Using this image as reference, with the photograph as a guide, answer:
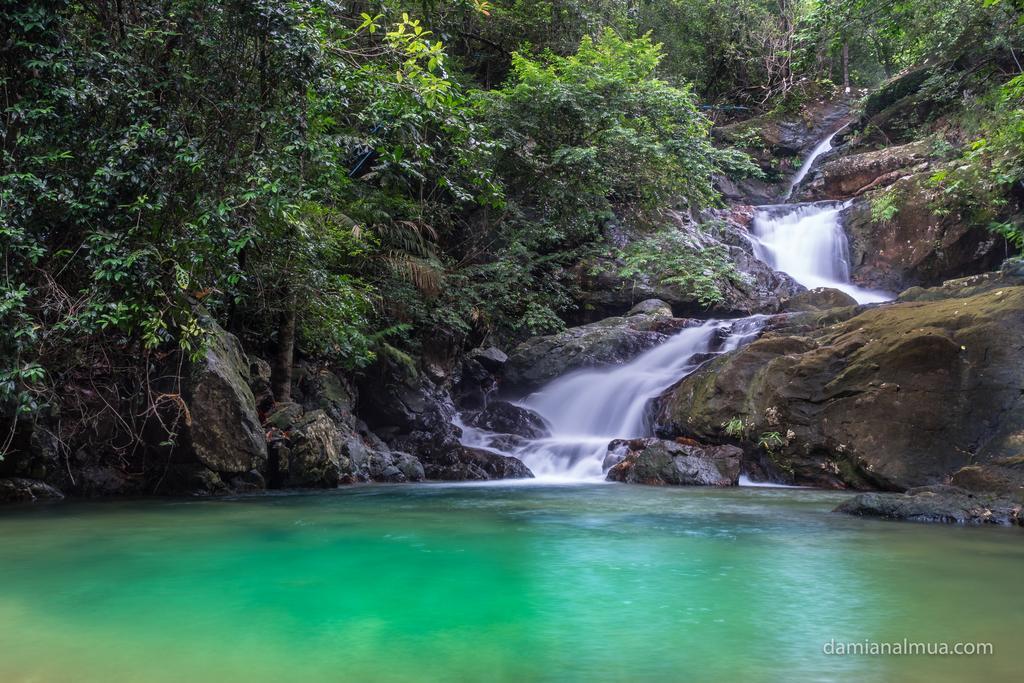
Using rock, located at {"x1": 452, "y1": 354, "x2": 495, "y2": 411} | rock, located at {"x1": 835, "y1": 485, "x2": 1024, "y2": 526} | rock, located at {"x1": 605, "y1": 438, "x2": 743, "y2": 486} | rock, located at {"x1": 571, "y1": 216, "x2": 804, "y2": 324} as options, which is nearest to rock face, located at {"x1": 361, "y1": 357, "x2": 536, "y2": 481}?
rock, located at {"x1": 452, "y1": 354, "x2": 495, "y2": 411}

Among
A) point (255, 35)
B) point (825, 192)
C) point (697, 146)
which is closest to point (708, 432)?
point (697, 146)

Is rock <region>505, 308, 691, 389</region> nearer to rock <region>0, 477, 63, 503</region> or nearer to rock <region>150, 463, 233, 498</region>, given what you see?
rock <region>150, 463, 233, 498</region>

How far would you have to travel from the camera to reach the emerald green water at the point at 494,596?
3191 mm

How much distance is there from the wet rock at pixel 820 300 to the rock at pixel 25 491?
514 inches

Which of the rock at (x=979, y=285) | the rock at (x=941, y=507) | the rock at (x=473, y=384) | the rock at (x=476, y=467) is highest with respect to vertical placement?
the rock at (x=979, y=285)

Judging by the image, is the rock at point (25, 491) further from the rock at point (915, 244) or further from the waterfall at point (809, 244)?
the rock at point (915, 244)

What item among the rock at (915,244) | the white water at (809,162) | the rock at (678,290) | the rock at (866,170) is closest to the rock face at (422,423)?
the rock at (678,290)

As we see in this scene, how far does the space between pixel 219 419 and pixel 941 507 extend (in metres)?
7.62

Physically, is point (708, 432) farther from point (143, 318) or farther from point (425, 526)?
point (143, 318)

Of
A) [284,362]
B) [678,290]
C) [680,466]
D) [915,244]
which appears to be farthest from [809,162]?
[284,362]

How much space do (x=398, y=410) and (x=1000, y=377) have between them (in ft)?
28.4

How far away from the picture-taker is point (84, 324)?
638 centimetres

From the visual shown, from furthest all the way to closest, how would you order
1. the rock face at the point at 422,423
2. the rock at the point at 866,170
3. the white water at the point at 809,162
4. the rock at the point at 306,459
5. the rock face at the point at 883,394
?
the white water at the point at 809,162, the rock at the point at 866,170, the rock face at the point at 422,423, the rock at the point at 306,459, the rock face at the point at 883,394

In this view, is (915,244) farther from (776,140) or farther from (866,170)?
(776,140)
